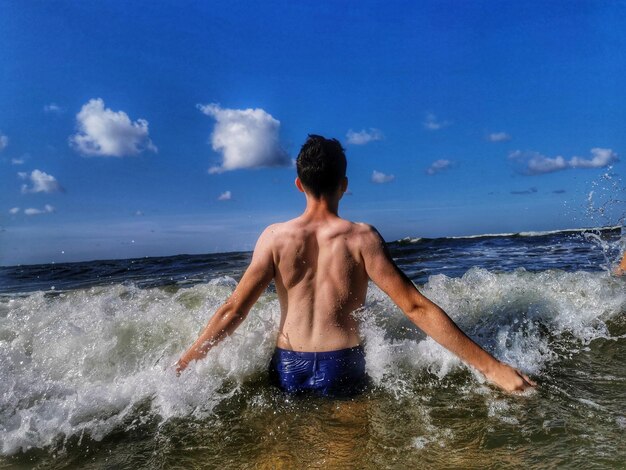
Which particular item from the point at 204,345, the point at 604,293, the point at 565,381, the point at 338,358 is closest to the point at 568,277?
the point at 604,293

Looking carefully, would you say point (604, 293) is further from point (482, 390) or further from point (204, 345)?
point (204, 345)

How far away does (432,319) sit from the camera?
3168 millimetres

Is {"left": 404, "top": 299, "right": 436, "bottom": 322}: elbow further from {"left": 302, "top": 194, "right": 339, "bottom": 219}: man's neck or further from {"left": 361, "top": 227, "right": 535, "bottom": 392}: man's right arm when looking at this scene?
{"left": 302, "top": 194, "right": 339, "bottom": 219}: man's neck

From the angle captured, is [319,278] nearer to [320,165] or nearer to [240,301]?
[240,301]

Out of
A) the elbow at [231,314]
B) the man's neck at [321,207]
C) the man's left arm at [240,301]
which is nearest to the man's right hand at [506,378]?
the man's neck at [321,207]

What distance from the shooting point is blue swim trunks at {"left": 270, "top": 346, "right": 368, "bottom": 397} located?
3221 mm

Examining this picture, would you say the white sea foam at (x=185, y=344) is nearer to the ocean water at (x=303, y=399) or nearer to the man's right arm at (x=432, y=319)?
the ocean water at (x=303, y=399)

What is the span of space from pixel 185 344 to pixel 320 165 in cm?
286

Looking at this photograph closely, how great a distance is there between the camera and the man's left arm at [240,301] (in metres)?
3.20

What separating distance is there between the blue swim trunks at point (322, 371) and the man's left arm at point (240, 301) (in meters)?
0.41

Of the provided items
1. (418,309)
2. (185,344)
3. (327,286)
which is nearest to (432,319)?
(418,309)

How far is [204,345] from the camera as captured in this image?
337cm

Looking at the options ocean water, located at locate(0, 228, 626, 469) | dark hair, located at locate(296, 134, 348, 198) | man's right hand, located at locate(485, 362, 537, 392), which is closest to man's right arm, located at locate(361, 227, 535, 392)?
man's right hand, located at locate(485, 362, 537, 392)

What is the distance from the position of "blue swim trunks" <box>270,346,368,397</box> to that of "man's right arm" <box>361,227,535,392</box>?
51 cm
